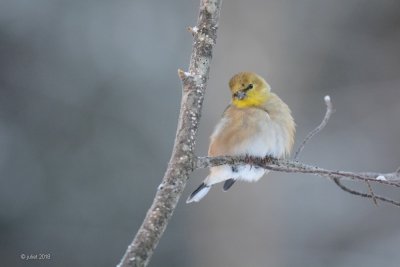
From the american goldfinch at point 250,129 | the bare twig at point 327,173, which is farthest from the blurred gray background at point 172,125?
the bare twig at point 327,173

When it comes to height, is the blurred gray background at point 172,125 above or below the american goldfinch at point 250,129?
above

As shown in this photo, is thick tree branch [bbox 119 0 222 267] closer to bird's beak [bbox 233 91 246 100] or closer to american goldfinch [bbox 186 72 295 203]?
american goldfinch [bbox 186 72 295 203]

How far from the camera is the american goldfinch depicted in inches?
141

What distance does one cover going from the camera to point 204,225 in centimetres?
738

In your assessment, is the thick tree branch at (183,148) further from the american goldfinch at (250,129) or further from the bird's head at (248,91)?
the bird's head at (248,91)

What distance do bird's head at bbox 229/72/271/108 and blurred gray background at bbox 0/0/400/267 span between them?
3187mm

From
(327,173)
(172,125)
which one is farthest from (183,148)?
(172,125)

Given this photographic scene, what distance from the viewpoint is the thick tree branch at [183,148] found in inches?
64.3

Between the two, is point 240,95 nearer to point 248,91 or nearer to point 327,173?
point 248,91

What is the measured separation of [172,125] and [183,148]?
551cm

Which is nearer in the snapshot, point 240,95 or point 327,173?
point 327,173

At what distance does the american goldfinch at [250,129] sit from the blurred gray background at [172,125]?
125 inches

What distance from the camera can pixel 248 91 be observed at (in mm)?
3881

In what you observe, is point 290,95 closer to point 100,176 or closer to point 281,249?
point 281,249
